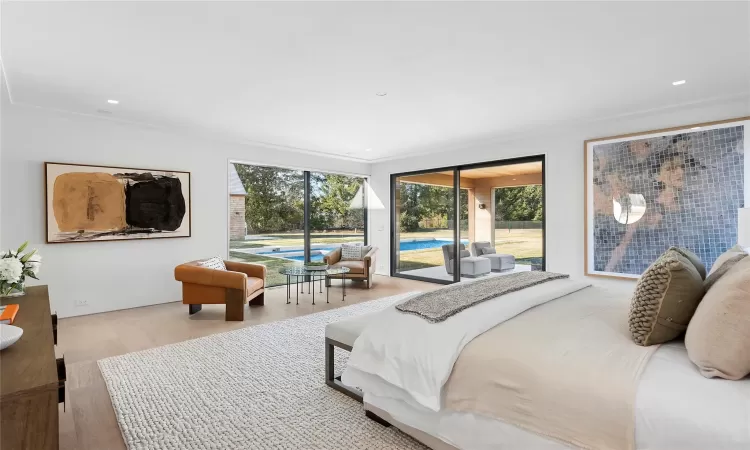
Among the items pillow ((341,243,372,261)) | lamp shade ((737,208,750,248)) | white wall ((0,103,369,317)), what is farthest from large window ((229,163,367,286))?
lamp shade ((737,208,750,248))

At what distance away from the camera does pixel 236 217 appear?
20.0ft

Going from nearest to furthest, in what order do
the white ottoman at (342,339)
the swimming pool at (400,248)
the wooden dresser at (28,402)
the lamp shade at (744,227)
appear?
1. the wooden dresser at (28,402)
2. the white ottoman at (342,339)
3. the lamp shade at (744,227)
4. the swimming pool at (400,248)

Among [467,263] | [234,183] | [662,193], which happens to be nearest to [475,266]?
[467,263]

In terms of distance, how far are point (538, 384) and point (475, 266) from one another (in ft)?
16.7

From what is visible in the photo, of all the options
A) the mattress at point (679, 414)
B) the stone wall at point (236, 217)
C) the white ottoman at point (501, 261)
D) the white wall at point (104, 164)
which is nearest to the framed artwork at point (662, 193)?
the white ottoman at point (501, 261)

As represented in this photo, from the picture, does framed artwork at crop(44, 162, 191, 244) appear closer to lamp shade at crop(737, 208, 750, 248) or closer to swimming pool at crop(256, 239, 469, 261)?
swimming pool at crop(256, 239, 469, 261)

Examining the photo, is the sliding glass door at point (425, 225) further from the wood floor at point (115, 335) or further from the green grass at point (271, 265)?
the green grass at point (271, 265)

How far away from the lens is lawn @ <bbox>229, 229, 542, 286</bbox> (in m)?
5.77

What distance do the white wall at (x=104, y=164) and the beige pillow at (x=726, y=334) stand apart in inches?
224

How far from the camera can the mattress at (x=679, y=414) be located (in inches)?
44.1

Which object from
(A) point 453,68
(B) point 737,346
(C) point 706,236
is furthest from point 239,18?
(C) point 706,236

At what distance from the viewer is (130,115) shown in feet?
14.8

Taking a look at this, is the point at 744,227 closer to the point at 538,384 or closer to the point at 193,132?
the point at 538,384

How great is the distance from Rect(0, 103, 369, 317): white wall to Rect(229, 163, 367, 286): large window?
12.2 inches
